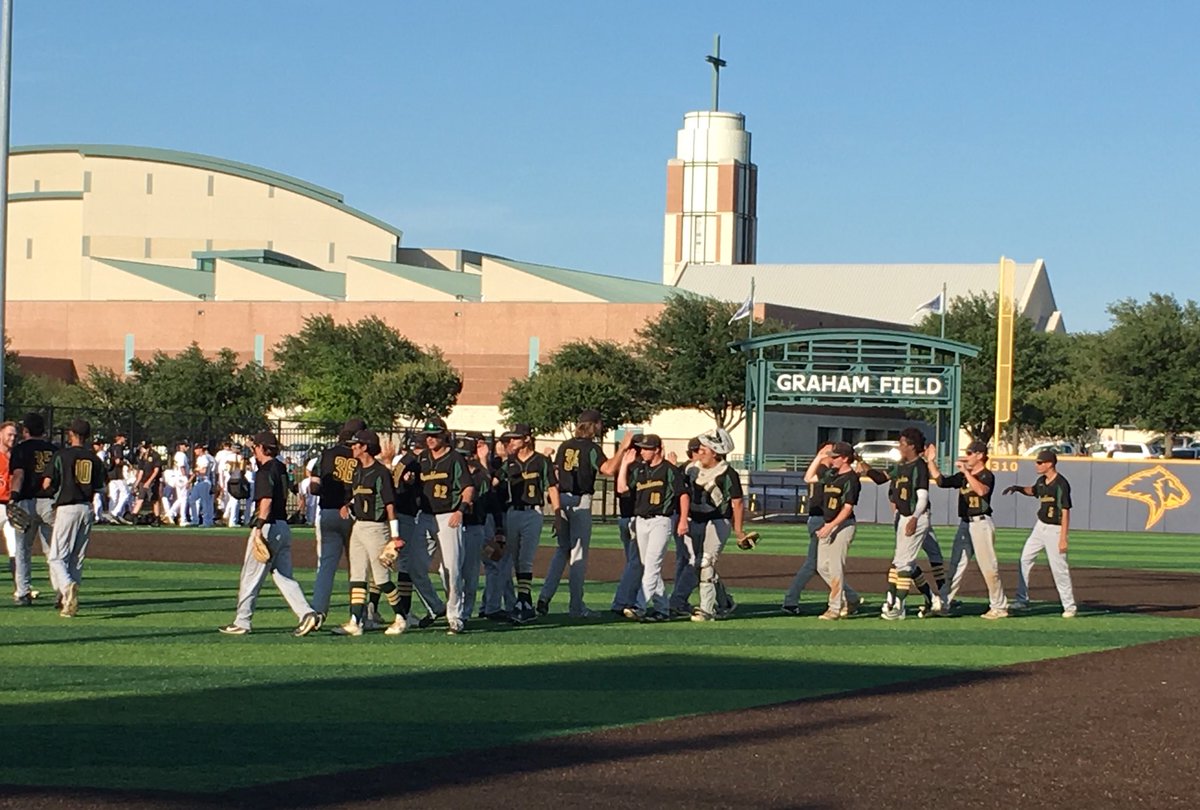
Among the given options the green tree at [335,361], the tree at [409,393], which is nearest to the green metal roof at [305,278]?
the green tree at [335,361]

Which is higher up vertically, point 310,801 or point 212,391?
point 212,391

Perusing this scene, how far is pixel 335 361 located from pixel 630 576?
52425 mm

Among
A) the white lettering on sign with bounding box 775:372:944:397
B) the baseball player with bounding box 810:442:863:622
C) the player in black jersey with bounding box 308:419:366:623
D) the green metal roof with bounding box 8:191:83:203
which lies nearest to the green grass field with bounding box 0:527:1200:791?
the baseball player with bounding box 810:442:863:622

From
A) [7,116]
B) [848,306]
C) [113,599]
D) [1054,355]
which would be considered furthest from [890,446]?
[113,599]

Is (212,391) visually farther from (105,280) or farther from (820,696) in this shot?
(820,696)

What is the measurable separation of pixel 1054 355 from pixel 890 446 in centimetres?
1414

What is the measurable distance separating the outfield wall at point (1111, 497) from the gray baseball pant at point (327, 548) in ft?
95.0

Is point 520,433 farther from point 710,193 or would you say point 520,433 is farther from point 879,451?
point 710,193

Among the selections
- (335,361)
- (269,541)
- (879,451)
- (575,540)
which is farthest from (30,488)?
(879,451)

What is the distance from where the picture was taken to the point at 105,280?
3371 inches

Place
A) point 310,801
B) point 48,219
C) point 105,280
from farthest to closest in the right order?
1. point 48,219
2. point 105,280
3. point 310,801

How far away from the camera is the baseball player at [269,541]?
14.8 meters

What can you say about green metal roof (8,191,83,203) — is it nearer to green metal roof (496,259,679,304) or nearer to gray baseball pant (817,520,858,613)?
green metal roof (496,259,679,304)

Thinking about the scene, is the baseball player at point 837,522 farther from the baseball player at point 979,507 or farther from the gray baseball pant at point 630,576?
the gray baseball pant at point 630,576
